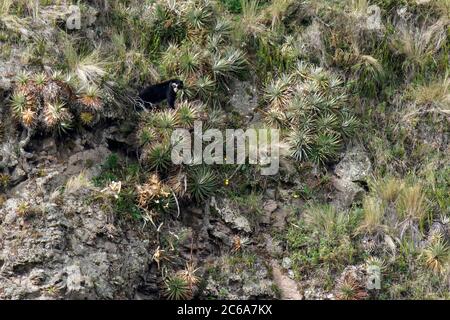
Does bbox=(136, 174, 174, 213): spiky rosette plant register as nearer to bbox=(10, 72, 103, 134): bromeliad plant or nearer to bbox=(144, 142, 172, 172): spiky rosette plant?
bbox=(144, 142, 172, 172): spiky rosette plant

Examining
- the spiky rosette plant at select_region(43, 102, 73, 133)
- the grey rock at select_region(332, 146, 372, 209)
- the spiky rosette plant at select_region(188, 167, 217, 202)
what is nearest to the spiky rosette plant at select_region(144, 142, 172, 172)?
the spiky rosette plant at select_region(188, 167, 217, 202)

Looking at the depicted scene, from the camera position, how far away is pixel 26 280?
11812mm

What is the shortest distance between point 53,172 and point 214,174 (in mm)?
2315

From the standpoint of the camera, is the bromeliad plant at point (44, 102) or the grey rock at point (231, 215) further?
the grey rock at point (231, 215)

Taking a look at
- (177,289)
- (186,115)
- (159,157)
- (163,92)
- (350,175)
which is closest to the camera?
(177,289)

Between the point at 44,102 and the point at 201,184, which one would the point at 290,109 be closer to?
the point at 201,184

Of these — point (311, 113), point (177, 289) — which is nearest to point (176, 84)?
point (311, 113)

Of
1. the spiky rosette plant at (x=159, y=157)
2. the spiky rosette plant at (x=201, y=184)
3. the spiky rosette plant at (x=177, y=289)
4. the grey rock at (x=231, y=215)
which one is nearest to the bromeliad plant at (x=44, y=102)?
the spiky rosette plant at (x=159, y=157)

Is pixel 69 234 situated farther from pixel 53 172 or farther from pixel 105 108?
pixel 105 108

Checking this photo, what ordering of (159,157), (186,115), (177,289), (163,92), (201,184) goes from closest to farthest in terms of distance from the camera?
(177,289), (159,157), (201,184), (186,115), (163,92)

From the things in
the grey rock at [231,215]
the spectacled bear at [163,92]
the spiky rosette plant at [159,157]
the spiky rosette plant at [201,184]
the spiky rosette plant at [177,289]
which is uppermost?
the spectacled bear at [163,92]

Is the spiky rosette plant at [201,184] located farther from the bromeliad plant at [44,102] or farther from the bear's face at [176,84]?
the bromeliad plant at [44,102]

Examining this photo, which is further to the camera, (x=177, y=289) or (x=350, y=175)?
(x=350, y=175)

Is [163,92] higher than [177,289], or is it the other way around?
[163,92]
